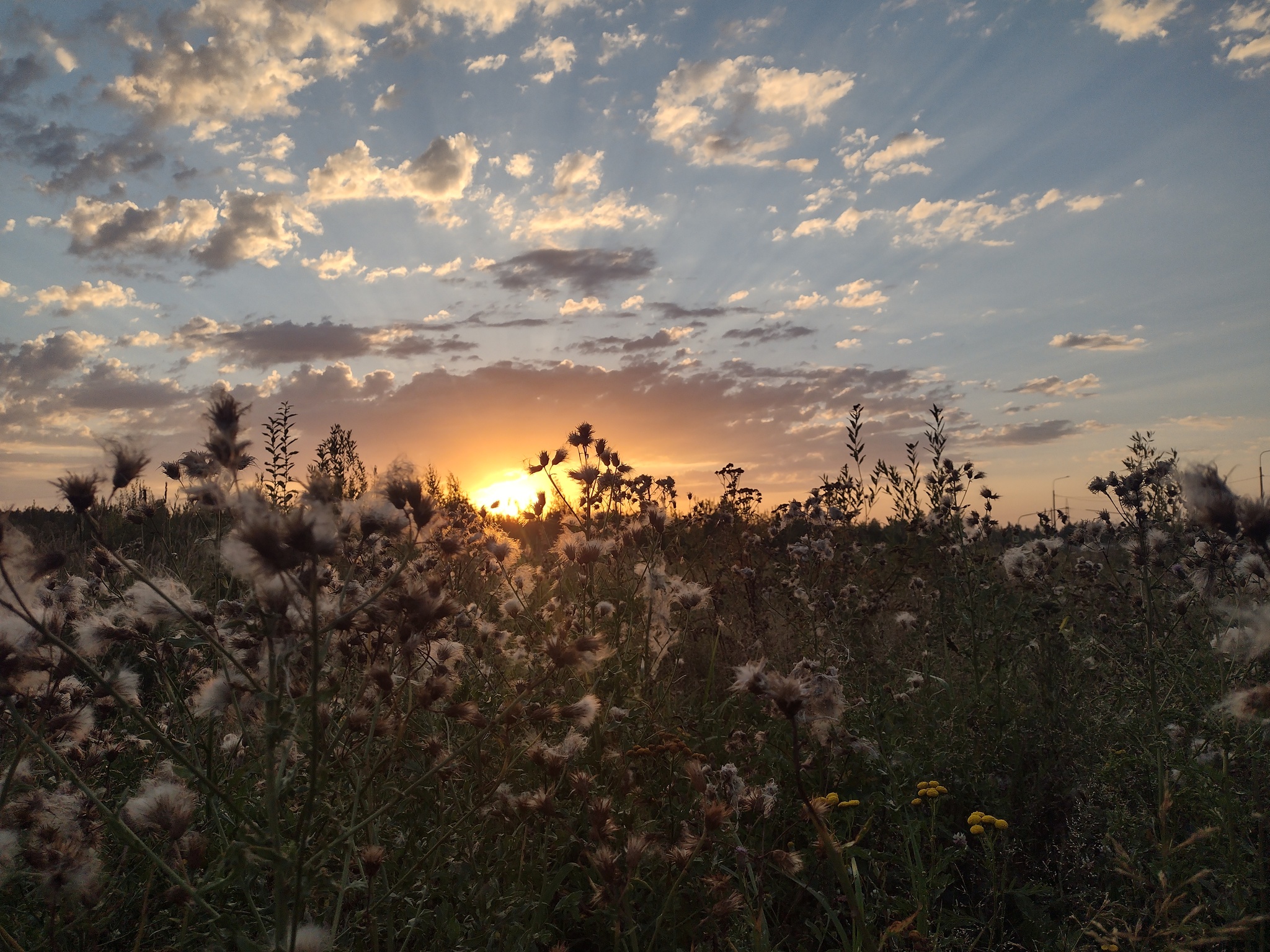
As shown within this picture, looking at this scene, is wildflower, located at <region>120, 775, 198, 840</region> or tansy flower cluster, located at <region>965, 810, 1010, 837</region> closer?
wildflower, located at <region>120, 775, 198, 840</region>

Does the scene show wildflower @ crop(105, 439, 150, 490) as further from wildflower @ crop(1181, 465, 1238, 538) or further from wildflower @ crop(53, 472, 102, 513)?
wildflower @ crop(1181, 465, 1238, 538)

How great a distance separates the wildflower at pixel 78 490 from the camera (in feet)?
5.97

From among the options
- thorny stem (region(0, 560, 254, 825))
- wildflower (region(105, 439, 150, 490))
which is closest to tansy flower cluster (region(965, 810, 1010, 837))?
thorny stem (region(0, 560, 254, 825))

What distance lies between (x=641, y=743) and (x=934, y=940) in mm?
1437

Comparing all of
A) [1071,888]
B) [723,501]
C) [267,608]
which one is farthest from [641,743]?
[723,501]

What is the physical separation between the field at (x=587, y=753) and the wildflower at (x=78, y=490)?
0.03 ft

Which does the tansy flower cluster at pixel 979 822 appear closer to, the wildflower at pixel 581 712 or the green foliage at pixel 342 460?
the wildflower at pixel 581 712

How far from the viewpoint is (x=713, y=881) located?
2.02 meters

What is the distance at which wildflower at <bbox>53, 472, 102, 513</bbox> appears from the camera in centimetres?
182

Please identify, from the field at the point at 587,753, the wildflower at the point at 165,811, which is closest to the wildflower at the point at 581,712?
the field at the point at 587,753

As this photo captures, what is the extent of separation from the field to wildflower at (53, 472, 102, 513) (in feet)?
0.03

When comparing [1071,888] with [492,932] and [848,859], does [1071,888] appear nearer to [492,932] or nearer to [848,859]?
[848,859]

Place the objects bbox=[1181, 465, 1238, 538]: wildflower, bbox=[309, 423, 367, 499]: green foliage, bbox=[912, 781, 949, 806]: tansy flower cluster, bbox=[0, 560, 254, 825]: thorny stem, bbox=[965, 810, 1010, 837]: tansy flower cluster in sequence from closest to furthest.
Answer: bbox=[0, 560, 254, 825]: thorny stem, bbox=[1181, 465, 1238, 538]: wildflower, bbox=[965, 810, 1010, 837]: tansy flower cluster, bbox=[912, 781, 949, 806]: tansy flower cluster, bbox=[309, 423, 367, 499]: green foliage

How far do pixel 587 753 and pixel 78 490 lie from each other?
2.23 m
